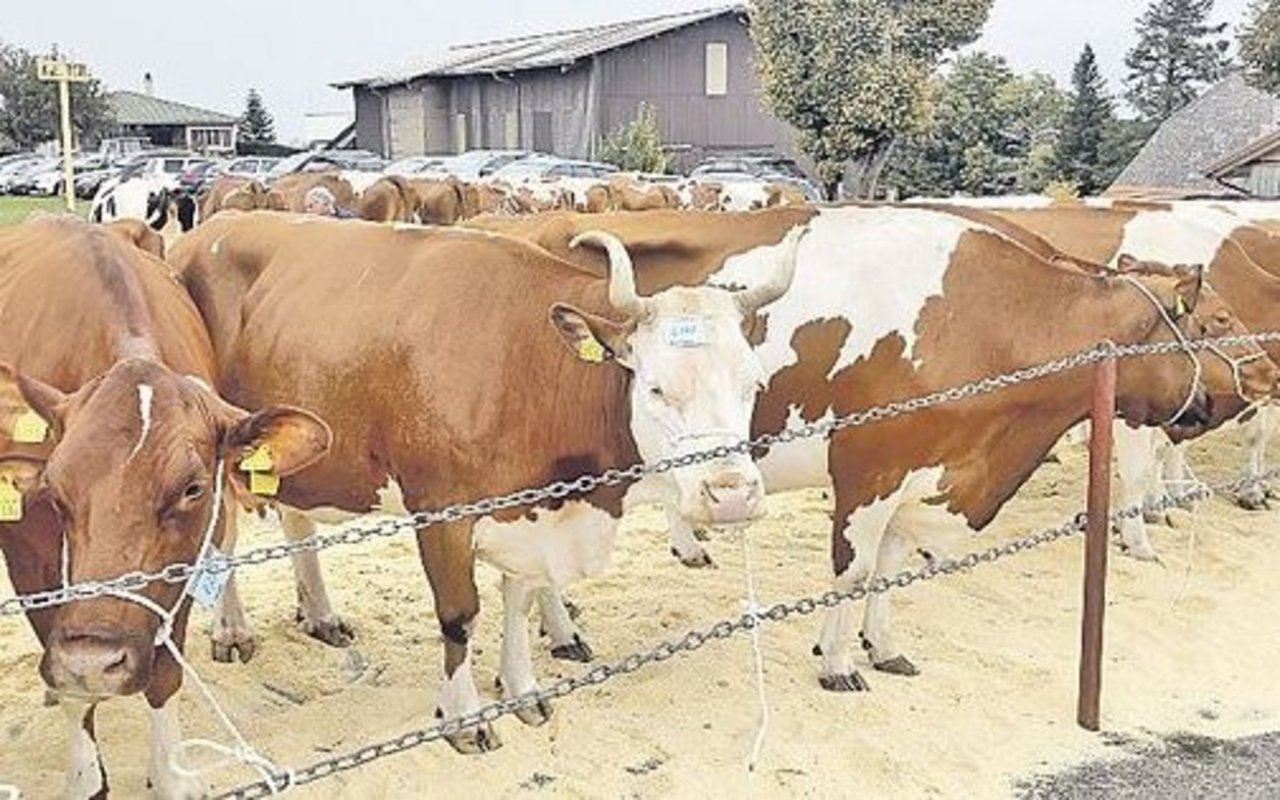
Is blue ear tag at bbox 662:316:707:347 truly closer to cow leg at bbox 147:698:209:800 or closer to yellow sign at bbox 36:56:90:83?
cow leg at bbox 147:698:209:800

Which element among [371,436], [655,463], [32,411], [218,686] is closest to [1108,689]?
[655,463]

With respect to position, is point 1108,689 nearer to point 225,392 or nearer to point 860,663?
point 860,663

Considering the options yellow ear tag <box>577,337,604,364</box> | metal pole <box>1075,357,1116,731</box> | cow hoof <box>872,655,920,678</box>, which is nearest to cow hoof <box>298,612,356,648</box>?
yellow ear tag <box>577,337,604,364</box>

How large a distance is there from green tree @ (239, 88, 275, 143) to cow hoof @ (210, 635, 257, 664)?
258 feet

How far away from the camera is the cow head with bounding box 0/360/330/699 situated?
3.38m

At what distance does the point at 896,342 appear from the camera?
562 centimetres

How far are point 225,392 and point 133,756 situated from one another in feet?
4.67

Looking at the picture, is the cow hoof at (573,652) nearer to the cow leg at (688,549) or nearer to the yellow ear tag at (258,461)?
the cow leg at (688,549)

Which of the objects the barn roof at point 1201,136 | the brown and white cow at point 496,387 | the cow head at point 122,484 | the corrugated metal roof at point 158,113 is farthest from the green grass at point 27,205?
the corrugated metal roof at point 158,113

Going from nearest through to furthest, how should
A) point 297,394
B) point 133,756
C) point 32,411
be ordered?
point 32,411 < point 133,756 < point 297,394

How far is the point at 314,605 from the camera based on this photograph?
6113 millimetres

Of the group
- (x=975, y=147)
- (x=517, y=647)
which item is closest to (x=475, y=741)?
(x=517, y=647)

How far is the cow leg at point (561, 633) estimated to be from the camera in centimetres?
597

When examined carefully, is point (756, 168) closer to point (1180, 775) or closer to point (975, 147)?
point (975, 147)
